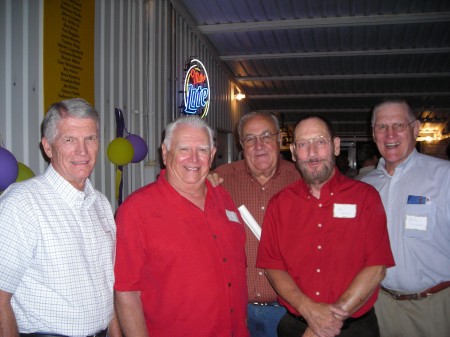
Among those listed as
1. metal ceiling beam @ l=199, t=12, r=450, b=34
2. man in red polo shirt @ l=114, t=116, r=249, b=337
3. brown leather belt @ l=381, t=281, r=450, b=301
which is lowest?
brown leather belt @ l=381, t=281, r=450, b=301

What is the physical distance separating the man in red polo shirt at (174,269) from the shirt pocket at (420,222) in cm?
129

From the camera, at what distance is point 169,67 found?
5.42 m

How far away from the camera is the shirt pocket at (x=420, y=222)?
244cm

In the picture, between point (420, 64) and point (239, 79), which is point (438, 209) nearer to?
point (420, 64)

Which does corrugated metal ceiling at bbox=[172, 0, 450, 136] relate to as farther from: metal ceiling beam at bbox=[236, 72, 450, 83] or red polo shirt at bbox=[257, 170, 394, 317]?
red polo shirt at bbox=[257, 170, 394, 317]

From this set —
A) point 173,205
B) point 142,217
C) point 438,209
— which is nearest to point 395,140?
point 438,209

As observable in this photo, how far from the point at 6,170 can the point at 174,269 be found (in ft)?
3.29

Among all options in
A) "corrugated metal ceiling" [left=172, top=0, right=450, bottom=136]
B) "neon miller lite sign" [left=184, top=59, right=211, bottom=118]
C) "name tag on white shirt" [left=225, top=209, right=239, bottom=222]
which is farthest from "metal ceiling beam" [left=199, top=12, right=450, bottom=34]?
"name tag on white shirt" [left=225, top=209, right=239, bottom=222]

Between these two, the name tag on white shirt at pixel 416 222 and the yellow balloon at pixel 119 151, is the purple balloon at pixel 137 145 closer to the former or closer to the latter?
the yellow balloon at pixel 119 151

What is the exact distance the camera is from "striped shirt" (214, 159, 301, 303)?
2576mm

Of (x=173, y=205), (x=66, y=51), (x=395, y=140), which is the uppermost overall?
(x=66, y=51)

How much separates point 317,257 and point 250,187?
2.76 ft

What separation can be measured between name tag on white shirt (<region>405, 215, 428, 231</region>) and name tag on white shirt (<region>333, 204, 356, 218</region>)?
0.63m

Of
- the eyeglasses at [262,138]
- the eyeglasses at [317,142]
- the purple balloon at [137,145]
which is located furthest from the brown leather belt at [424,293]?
the purple balloon at [137,145]
